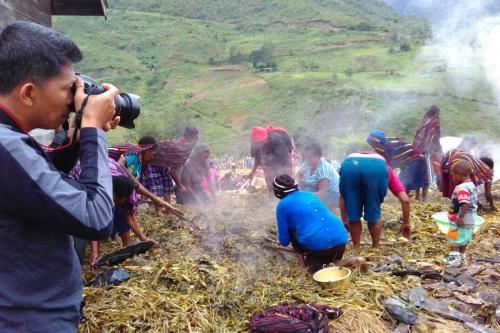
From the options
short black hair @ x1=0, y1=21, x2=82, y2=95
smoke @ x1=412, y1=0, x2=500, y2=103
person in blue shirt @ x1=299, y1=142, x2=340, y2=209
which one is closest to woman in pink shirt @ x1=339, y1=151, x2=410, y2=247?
person in blue shirt @ x1=299, y1=142, x2=340, y2=209

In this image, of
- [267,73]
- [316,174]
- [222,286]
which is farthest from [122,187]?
[267,73]

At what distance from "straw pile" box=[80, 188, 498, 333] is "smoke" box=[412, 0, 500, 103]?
79.2ft

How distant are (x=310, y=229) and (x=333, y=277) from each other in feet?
1.49

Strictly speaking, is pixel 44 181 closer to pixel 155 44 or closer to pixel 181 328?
Answer: pixel 181 328

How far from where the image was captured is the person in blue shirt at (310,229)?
3928 millimetres

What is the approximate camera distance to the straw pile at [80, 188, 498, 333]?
10.1 feet

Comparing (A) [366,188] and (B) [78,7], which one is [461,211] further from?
(B) [78,7]

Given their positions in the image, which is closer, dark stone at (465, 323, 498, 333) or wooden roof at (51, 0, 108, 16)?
dark stone at (465, 323, 498, 333)

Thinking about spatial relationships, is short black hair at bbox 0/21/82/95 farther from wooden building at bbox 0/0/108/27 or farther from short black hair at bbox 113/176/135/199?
wooden building at bbox 0/0/108/27

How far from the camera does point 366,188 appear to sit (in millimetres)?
4695

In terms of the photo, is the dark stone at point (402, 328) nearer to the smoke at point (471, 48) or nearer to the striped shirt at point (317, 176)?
the striped shirt at point (317, 176)

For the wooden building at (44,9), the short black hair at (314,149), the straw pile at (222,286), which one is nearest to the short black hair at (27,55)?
the straw pile at (222,286)

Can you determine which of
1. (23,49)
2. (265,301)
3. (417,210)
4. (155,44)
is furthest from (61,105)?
(155,44)

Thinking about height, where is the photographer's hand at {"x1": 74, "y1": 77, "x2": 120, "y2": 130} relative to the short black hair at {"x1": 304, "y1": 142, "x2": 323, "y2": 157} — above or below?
above
